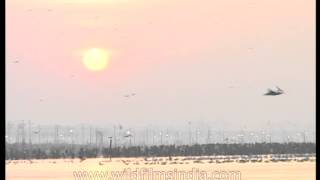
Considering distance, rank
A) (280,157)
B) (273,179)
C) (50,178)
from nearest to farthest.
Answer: (273,179)
(50,178)
(280,157)

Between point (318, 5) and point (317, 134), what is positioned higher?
point (318, 5)

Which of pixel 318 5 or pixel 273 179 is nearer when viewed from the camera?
pixel 318 5

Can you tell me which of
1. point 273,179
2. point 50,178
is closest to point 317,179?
point 273,179

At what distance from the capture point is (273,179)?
30.0m
